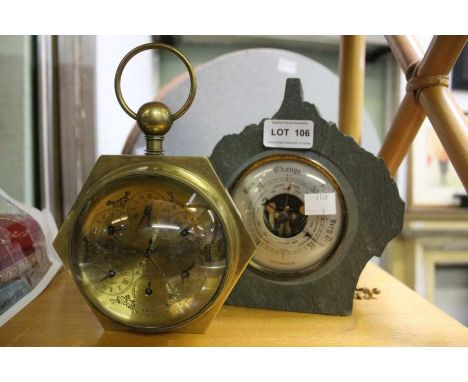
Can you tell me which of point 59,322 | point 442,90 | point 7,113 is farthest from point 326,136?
point 7,113

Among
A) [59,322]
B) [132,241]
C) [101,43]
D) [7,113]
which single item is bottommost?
[59,322]

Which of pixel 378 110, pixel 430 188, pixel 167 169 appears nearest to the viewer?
pixel 167 169

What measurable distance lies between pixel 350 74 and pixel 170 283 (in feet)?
2.02

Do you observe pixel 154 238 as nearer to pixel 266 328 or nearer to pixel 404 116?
pixel 266 328

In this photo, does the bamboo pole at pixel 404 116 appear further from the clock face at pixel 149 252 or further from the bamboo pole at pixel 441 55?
the clock face at pixel 149 252

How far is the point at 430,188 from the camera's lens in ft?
6.05

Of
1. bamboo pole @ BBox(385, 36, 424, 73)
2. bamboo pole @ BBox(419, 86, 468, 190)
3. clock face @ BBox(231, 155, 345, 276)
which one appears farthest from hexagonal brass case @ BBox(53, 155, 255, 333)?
bamboo pole @ BBox(385, 36, 424, 73)

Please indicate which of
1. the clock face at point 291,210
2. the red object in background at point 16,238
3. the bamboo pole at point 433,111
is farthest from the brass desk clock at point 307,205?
the red object in background at point 16,238

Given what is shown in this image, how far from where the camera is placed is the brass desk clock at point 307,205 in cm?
75

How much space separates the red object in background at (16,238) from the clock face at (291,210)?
0.40 m

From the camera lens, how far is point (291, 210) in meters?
0.76

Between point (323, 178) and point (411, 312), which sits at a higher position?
point (323, 178)

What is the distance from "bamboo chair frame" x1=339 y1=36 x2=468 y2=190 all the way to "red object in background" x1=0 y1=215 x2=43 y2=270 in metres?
0.68

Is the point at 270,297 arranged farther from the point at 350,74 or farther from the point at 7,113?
the point at 7,113
